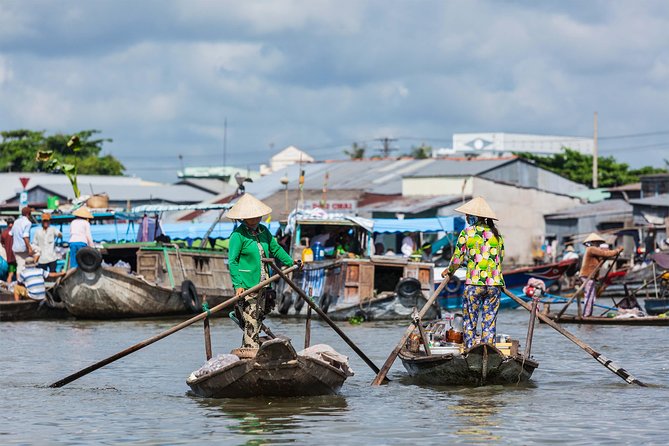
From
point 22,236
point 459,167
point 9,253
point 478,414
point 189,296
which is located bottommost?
point 478,414

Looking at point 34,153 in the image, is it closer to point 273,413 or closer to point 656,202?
point 656,202

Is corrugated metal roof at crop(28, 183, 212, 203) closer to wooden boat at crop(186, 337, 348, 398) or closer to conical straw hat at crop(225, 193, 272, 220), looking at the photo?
conical straw hat at crop(225, 193, 272, 220)

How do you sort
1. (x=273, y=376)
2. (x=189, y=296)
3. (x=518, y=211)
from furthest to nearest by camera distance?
1. (x=518, y=211)
2. (x=189, y=296)
3. (x=273, y=376)

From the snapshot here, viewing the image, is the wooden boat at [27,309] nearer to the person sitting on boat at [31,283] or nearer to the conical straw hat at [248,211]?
the person sitting on boat at [31,283]

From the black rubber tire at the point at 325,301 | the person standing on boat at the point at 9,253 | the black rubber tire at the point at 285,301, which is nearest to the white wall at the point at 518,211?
the black rubber tire at the point at 285,301

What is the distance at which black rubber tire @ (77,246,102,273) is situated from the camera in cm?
1742

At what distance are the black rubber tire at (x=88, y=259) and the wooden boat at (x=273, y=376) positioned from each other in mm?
8372

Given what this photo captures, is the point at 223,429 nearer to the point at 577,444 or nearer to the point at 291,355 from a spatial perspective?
the point at 291,355

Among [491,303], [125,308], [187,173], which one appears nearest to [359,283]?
[125,308]

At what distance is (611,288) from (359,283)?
9.88 m

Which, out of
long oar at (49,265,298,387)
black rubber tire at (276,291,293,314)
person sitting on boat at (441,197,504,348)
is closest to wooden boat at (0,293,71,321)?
black rubber tire at (276,291,293,314)

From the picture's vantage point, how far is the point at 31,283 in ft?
58.5

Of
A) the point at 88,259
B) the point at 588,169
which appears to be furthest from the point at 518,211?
the point at 88,259

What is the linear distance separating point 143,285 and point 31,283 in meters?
1.70
